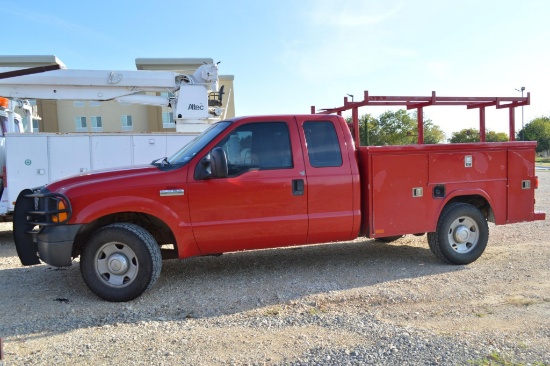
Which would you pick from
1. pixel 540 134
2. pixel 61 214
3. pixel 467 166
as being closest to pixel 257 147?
pixel 61 214

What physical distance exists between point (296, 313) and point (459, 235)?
2.97 m

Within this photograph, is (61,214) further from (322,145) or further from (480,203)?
(480,203)

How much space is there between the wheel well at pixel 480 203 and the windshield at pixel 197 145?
3355 mm

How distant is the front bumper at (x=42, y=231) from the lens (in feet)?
15.8

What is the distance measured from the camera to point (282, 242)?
18.2 ft

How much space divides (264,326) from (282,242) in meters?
1.50

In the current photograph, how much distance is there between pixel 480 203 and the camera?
669 cm

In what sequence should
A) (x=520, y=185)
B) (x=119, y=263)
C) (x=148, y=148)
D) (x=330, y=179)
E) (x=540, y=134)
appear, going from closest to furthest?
(x=119, y=263) → (x=330, y=179) → (x=520, y=185) → (x=148, y=148) → (x=540, y=134)

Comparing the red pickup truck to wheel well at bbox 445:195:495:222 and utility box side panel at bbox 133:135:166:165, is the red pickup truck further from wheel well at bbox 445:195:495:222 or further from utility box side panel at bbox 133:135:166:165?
utility box side panel at bbox 133:135:166:165

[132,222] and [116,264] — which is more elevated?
[132,222]

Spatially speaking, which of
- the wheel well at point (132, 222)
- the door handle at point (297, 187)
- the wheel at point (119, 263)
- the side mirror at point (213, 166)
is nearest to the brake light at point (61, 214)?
the wheel well at point (132, 222)

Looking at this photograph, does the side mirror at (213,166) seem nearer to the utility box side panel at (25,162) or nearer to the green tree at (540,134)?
the utility box side panel at (25,162)

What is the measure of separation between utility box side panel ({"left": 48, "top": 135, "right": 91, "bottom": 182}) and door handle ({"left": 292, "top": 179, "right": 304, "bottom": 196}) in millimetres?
5372

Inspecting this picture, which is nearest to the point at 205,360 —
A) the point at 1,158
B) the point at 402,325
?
the point at 402,325
